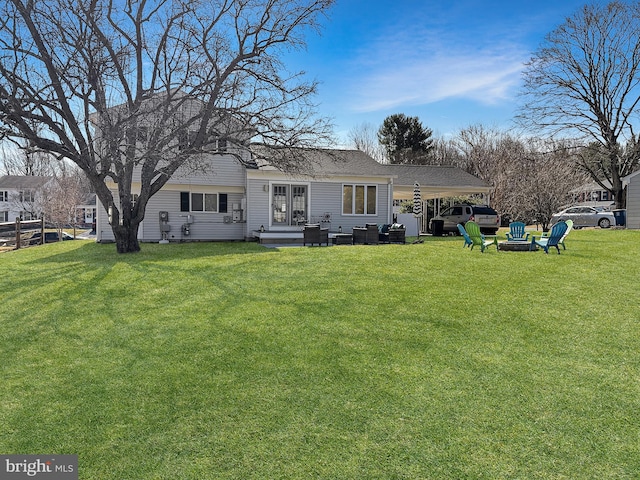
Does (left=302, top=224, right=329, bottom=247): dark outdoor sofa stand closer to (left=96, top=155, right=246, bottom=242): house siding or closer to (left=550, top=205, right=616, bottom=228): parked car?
(left=96, top=155, right=246, bottom=242): house siding

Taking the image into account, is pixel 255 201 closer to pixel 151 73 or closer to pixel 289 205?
pixel 289 205

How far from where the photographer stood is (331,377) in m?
4.57

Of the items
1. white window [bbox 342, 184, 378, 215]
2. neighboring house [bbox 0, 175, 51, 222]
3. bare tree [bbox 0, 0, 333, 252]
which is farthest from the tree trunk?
neighboring house [bbox 0, 175, 51, 222]

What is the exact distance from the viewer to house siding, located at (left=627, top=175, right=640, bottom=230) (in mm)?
23109

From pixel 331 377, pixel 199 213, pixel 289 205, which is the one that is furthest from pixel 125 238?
pixel 331 377

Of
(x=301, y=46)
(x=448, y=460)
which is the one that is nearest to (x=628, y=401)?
(x=448, y=460)

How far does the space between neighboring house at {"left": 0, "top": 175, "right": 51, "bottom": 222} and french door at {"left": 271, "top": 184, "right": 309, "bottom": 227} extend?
116 feet

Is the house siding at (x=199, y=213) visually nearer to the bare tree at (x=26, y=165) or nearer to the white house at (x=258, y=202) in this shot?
the white house at (x=258, y=202)

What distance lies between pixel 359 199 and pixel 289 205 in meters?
3.31

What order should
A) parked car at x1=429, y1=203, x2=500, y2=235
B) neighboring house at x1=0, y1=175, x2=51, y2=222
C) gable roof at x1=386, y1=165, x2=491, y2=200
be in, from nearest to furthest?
parked car at x1=429, y1=203, x2=500, y2=235 < gable roof at x1=386, y1=165, x2=491, y2=200 < neighboring house at x1=0, y1=175, x2=51, y2=222

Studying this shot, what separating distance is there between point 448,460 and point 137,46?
619 inches

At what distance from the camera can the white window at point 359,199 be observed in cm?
1995

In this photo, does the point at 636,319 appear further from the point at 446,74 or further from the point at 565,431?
the point at 446,74

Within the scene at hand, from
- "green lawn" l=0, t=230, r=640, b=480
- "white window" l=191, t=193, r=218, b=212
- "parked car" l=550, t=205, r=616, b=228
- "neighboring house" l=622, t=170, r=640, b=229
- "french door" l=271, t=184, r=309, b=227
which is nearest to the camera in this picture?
"green lawn" l=0, t=230, r=640, b=480
